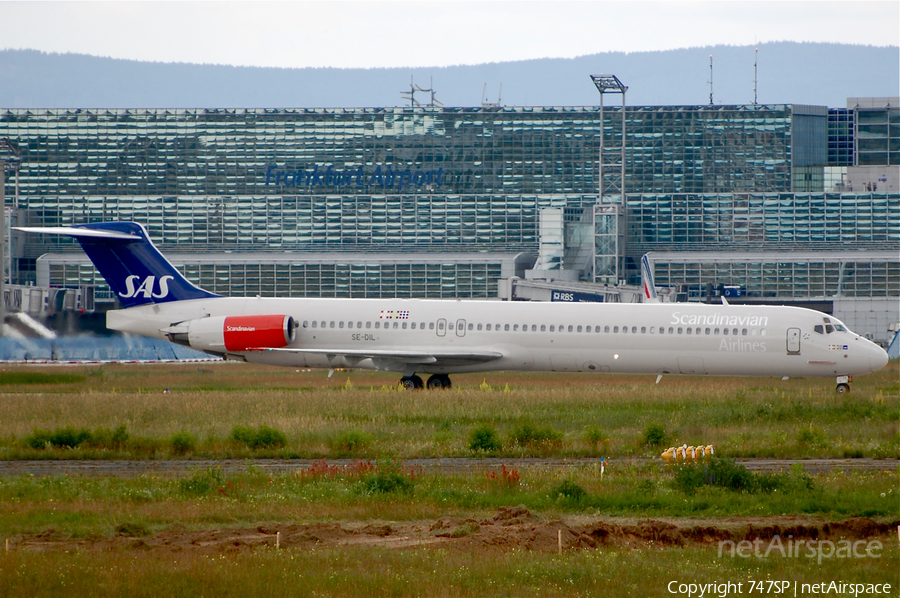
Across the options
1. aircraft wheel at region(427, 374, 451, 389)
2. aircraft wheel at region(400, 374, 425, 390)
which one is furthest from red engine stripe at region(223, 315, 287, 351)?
aircraft wheel at region(427, 374, 451, 389)

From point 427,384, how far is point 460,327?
240 cm

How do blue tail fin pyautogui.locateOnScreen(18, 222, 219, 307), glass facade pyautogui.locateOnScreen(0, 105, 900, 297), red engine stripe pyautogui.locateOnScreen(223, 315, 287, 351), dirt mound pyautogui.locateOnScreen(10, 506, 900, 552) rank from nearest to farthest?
dirt mound pyautogui.locateOnScreen(10, 506, 900, 552)
red engine stripe pyautogui.locateOnScreen(223, 315, 287, 351)
blue tail fin pyautogui.locateOnScreen(18, 222, 219, 307)
glass facade pyautogui.locateOnScreen(0, 105, 900, 297)

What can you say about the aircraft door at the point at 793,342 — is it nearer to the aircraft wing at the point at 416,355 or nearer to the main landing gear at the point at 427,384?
the aircraft wing at the point at 416,355

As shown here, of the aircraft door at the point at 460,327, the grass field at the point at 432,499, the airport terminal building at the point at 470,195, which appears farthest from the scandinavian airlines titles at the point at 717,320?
the airport terminal building at the point at 470,195

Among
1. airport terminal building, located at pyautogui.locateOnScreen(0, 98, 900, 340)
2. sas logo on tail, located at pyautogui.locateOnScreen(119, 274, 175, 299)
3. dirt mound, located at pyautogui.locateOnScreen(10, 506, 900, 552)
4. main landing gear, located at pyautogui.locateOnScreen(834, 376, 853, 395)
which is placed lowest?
dirt mound, located at pyautogui.locateOnScreen(10, 506, 900, 552)

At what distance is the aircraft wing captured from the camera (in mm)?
35969

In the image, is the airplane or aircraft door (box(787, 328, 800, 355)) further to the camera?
the airplane

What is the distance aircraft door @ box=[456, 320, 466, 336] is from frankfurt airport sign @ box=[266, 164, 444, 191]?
7662cm

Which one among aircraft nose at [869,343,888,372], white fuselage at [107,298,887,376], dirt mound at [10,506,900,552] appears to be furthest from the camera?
white fuselage at [107,298,887,376]

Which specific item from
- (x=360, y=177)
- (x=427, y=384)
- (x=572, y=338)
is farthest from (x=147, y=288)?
(x=360, y=177)

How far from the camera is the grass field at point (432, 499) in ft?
42.0

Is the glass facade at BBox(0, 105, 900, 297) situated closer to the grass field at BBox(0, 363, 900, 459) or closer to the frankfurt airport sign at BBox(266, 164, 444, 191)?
the frankfurt airport sign at BBox(266, 164, 444, 191)

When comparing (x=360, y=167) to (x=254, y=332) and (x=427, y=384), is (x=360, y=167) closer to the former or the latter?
(x=254, y=332)

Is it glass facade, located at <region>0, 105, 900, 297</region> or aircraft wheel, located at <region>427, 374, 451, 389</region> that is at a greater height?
glass facade, located at <region>0, 105, 900, 297</region>
